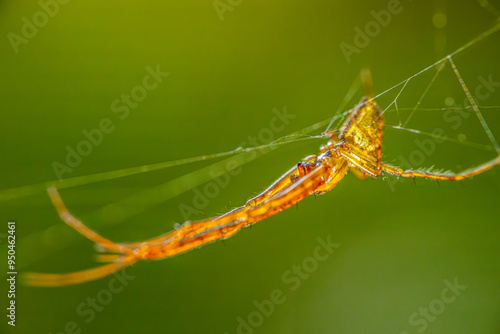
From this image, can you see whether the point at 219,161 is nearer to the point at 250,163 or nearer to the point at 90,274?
the point at 250,163

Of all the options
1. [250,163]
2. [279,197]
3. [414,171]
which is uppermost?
[250,163]

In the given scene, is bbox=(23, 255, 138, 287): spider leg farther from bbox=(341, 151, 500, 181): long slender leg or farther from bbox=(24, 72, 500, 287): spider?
bbox=(341, 151, 500, 181): long slender leg

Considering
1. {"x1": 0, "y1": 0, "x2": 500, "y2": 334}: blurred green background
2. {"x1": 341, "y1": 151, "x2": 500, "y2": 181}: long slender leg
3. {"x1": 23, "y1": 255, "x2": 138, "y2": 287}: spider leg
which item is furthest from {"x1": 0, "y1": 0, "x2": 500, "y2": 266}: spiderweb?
{"x1": 23, "y1": 255, "x2": 138, "y2": 287}: spider leg

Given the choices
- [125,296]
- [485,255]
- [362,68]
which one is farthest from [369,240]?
[125,296]

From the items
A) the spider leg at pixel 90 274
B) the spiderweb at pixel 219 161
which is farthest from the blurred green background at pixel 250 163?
the spider leg at pixel 90 274

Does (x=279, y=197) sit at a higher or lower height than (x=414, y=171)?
higher

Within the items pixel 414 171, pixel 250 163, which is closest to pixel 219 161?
pixel 250 163
